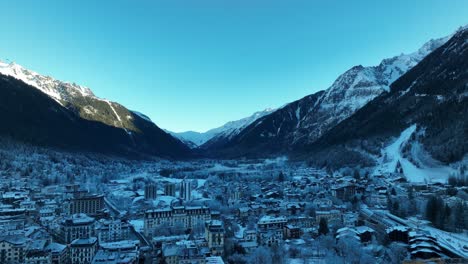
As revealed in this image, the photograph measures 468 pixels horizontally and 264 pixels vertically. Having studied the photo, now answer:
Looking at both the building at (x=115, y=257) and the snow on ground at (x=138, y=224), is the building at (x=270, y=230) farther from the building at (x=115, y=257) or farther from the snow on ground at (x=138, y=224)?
the snow on ground at (x=138, y=224)

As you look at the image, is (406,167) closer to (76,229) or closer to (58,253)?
(76,229)

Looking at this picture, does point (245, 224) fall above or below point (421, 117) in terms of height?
below

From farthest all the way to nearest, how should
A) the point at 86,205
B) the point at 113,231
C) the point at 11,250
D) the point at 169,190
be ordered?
the point at 169,190, the point at 86,205, the point at 113,231, the point at 11,250

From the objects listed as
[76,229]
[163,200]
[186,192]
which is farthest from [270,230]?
[186,192]

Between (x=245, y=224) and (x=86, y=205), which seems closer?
(x=245, y=224)

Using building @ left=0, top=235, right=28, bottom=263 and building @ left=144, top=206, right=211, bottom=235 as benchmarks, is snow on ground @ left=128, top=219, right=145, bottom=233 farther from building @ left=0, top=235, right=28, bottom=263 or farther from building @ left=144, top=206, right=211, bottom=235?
building @ left=0, top=235, right=28, bottom=263

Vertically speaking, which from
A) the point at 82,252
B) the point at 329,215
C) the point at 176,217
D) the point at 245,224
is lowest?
the point at 82,252

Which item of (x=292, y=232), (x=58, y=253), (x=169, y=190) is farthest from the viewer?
(x=169, y=190)

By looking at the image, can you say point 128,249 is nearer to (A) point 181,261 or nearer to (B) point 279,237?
(A) point 181,261
